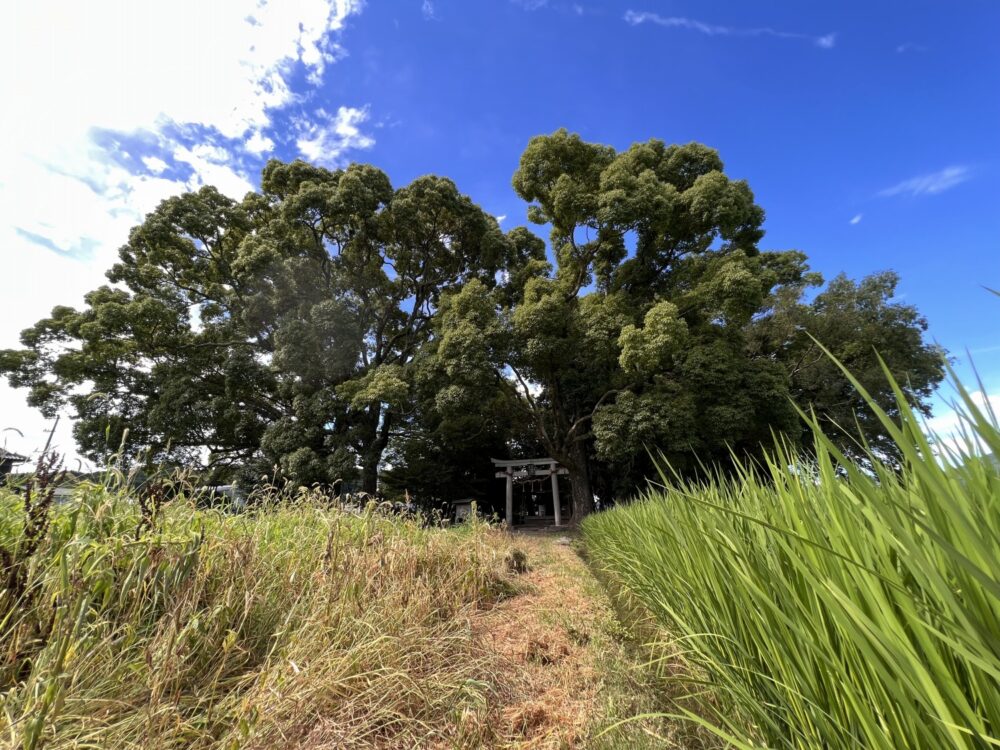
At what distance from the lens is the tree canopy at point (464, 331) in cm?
1070

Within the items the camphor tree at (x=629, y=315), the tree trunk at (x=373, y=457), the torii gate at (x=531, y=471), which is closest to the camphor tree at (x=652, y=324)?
the camphor tree at (x=629, y=315)

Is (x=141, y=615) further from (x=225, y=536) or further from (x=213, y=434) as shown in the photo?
(x=213, y=434)

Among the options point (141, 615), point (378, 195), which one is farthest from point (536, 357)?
point (141, 615)

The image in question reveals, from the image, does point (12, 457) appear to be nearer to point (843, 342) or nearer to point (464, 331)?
point (464, 331)

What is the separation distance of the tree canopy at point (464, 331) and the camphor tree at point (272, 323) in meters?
0.07

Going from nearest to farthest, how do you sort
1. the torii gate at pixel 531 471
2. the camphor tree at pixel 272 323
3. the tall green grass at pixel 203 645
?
the tall green grass at pixel 203 645
the camphor tree at pixel 272 323
the torii gate at pixel 531 471

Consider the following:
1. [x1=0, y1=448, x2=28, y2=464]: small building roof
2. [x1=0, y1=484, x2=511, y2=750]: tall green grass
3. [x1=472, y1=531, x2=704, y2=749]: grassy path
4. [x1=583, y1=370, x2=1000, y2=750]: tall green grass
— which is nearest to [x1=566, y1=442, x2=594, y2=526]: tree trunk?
[x1=472, y1=531, x2=704, y2=749]: grassy path

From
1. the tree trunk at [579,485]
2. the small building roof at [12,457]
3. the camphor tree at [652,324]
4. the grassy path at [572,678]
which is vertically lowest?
the grassy path at [572,678]

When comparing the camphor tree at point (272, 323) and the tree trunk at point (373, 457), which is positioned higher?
the camphor tree at point (272, 323)

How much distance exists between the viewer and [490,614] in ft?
11.0

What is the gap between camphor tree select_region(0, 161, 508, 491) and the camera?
12019 mm

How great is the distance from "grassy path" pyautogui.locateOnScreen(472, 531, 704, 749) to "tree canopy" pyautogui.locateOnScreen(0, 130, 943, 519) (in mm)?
7386

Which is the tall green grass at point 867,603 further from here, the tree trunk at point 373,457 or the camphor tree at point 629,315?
the tree trunk at point 373,457

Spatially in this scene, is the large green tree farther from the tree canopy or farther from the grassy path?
the grassy path
